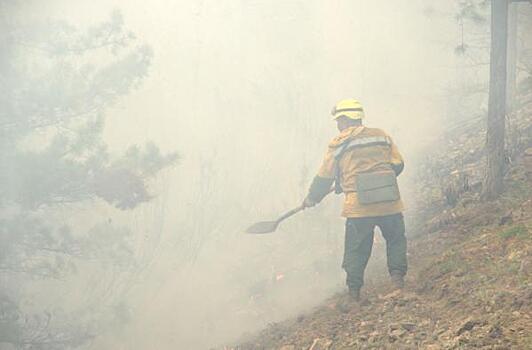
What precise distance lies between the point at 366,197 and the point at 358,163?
0.36 metres

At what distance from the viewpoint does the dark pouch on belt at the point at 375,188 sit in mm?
5077

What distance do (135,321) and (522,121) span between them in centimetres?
942

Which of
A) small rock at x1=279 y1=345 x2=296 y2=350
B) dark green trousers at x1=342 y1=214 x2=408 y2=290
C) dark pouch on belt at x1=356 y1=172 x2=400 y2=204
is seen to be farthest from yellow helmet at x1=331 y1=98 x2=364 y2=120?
small rock at x1=279 y1=345 x2=296 y2=350

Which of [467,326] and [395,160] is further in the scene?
[395,160]

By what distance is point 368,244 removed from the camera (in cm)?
520

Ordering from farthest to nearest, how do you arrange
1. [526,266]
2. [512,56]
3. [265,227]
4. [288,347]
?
[512,56] < [265,227] < [288,347] < [526,266]

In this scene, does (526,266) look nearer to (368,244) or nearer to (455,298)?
(455,298)

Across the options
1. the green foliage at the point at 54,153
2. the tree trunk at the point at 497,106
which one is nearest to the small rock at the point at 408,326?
the tree trunk at the point at 497,106

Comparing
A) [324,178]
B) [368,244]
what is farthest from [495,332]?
[324,178]

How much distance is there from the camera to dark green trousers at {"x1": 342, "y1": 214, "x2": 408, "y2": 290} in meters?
5.14

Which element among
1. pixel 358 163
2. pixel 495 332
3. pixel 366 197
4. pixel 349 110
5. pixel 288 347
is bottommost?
pixel 288 347

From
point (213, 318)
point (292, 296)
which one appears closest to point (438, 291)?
point (292, 296)

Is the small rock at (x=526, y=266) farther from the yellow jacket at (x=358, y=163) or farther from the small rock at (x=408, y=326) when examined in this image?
the yellow jacket at (x=358, y=163)

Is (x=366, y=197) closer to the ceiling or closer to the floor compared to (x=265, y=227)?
closer to the ceiling
